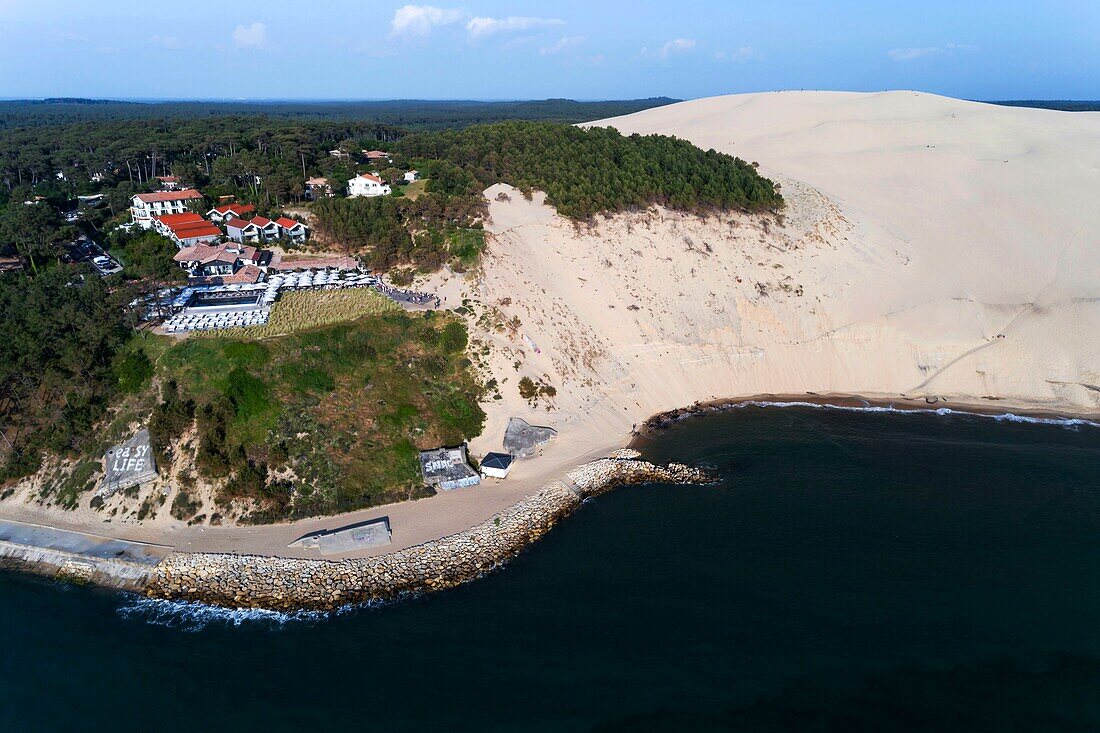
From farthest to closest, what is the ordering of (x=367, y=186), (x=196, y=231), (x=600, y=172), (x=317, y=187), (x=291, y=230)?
A: 1. (x=317, y=187)
2. (x=367, y=186)
3. (x=600, y=172)
4. (x=291, y=230)
5. (x=196, y=231)

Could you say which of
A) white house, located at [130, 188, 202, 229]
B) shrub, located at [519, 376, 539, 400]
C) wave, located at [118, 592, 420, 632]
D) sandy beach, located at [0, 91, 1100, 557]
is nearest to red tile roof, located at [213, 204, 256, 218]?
white house, located at [130, 188, 202, 229]

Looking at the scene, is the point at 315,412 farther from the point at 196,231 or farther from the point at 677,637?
the point at 196,231

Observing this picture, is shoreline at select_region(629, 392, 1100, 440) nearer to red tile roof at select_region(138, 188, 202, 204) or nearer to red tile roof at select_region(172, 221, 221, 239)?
red tile roof at select_region(172, 221, 221, 239)

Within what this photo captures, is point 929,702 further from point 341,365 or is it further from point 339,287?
point 339,287

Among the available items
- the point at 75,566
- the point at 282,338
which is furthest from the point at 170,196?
the point at 75,566

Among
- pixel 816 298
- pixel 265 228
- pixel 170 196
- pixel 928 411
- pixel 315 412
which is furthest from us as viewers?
pixel 170 196

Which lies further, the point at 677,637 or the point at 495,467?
the point at 495,467
